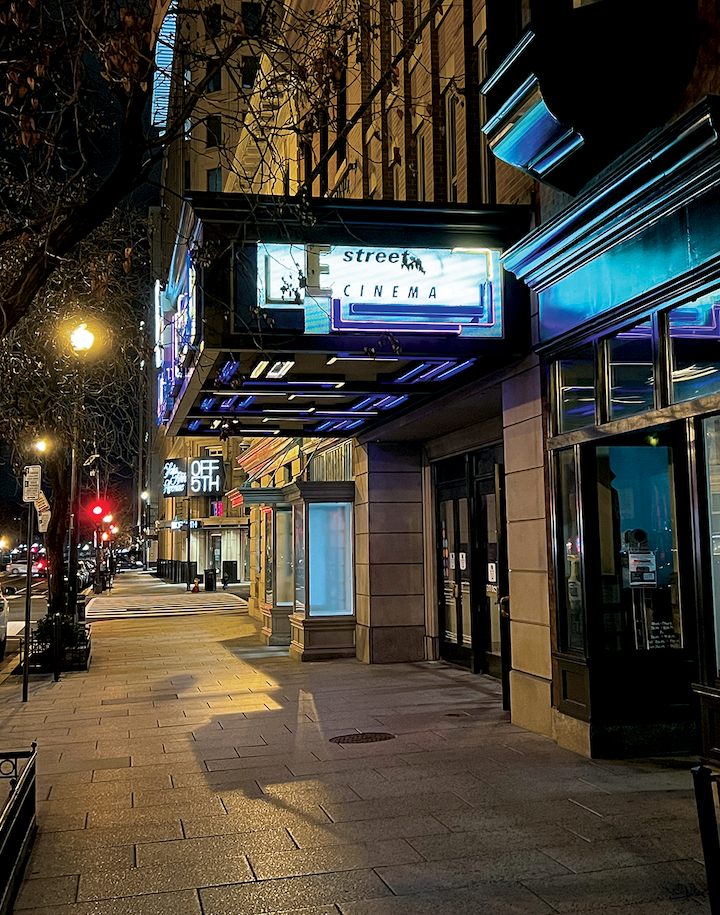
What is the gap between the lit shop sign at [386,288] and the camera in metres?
9.96

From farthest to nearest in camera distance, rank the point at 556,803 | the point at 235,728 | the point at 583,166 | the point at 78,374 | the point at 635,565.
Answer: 1. the point at 78,374
2. the point at 235,728
3. the point at 635,565
4. the point at 583,166
5. the point at 556,803

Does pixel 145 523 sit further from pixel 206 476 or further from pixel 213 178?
pixel 206 476

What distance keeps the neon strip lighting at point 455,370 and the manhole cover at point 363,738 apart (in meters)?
4.24

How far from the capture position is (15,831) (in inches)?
223

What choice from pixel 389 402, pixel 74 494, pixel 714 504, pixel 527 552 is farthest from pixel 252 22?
pixel 74 494

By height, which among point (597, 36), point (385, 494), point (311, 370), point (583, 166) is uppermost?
point (597, 36)

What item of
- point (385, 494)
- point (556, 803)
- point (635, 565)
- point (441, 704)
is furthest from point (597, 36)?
point (385, 494)

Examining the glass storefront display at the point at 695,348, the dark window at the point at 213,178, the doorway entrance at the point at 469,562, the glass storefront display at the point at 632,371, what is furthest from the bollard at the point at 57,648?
the dark window at the point at 213,178

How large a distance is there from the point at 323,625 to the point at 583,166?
10825mm

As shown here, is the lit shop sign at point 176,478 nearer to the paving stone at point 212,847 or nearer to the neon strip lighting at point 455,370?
the neon strip lighting at point 455,370

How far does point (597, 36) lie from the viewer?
7703mm

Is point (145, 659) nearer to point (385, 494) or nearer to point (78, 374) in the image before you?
point (385, 494)

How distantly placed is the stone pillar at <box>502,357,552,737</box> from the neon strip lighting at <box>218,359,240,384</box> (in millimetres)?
3150

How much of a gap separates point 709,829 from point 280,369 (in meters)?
8.09
